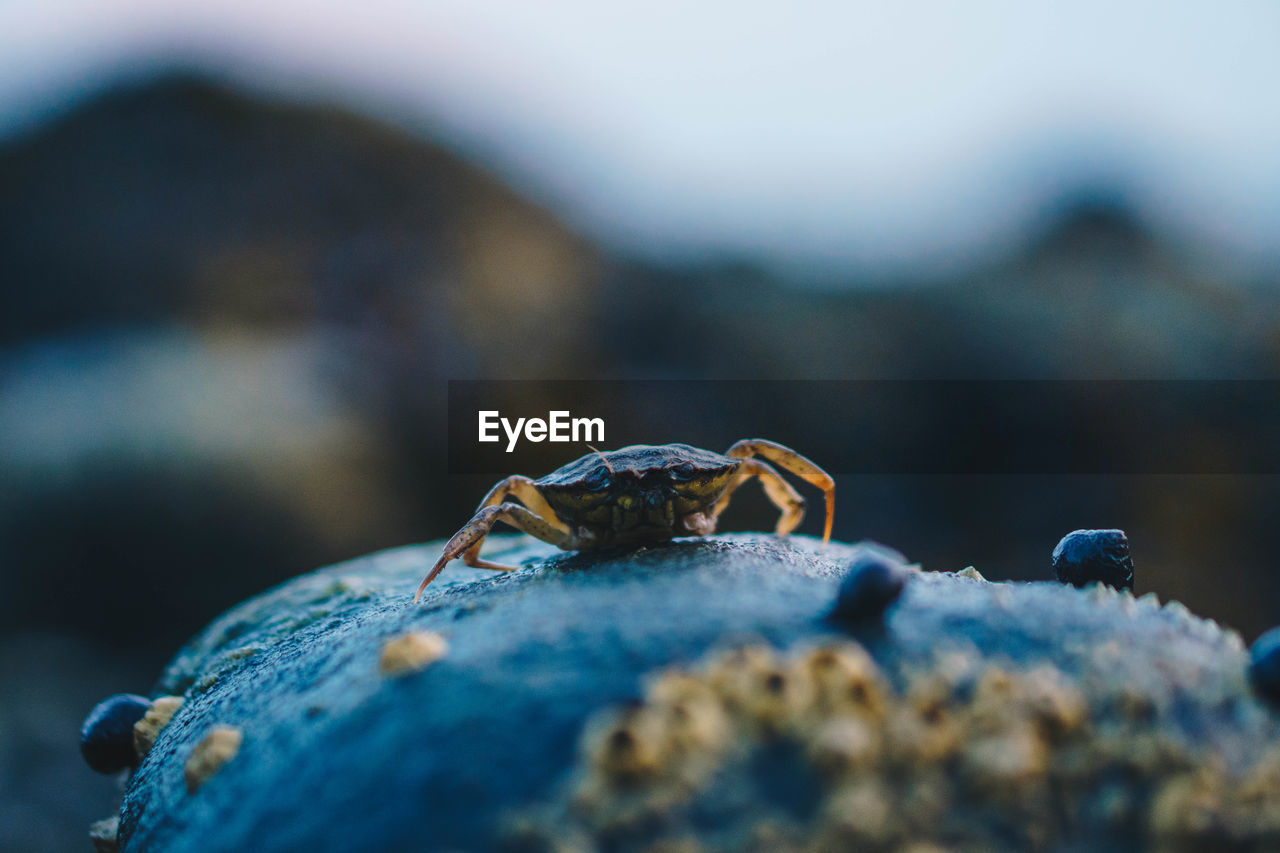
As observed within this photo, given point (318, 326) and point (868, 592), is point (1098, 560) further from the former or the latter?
point (318, 326)

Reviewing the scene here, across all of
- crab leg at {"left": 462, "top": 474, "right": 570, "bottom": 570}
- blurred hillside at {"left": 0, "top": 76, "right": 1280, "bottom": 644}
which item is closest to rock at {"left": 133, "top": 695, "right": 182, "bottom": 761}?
crab leg at {"left": 462, "top": 474, "right": 570, "bottom": 570}

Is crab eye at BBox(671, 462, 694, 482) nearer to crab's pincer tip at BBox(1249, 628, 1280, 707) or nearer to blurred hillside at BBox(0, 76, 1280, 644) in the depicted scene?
crab's pincer tip at BBox(1249, 628, 1280, 707)

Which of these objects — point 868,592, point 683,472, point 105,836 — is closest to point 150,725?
point 105,836

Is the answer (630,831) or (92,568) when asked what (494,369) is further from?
(630,831)

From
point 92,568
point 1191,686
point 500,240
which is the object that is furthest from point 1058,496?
point 92,568

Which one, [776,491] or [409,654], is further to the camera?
[776,491]

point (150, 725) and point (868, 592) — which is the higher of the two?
point (868, 592)

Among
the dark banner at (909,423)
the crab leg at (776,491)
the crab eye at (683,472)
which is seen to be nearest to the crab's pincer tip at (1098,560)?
the crab leg at (776,491)

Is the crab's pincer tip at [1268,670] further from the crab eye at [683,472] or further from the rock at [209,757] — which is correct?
the rock at [209,757]
